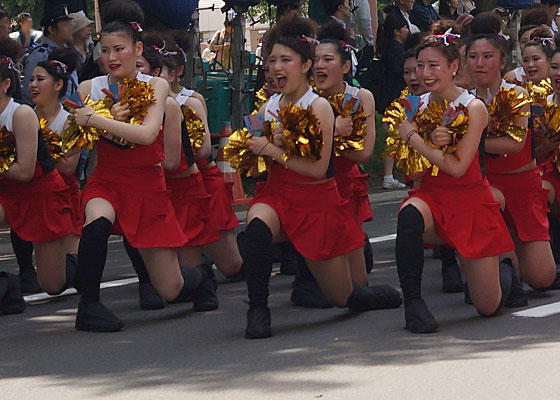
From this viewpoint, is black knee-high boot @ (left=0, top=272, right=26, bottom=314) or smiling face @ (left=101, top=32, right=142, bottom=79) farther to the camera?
black knee-high boot @ (left=0, top=272, right=26, bottom=314)

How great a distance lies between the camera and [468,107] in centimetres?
721

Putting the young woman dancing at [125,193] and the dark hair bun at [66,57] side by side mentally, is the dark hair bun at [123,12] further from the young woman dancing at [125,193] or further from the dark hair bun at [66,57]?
the dark hair bun at [66,57]

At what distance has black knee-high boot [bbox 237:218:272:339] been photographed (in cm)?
697

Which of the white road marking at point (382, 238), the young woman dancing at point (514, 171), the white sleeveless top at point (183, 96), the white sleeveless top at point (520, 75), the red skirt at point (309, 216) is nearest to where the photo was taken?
the red skirt at point (309, 216)

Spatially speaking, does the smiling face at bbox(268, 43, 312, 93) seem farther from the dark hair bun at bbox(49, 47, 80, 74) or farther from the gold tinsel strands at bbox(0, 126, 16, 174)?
the dark hair bun at bbox(49, 47, 80, 74)

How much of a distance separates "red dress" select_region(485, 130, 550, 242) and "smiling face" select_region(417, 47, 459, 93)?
0.97m

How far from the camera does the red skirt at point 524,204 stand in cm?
802

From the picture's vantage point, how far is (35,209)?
8.34 metres

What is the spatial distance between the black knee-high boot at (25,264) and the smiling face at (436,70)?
3.26m

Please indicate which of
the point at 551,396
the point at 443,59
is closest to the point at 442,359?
the point at 551,396

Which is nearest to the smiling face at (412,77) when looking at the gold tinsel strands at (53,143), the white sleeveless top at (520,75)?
the white sleeveless top at (520,75)

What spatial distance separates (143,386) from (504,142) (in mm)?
3080

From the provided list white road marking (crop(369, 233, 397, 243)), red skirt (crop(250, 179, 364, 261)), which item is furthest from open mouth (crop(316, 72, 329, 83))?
white road marking (crop(369, 233, 397, 243))

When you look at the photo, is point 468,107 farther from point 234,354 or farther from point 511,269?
point 234,354
